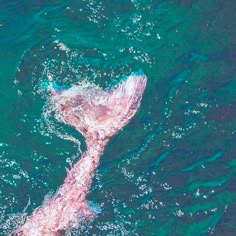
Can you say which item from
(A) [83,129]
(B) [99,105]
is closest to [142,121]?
(B) [99,105]

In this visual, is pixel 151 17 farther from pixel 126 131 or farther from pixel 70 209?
pixel 70 209

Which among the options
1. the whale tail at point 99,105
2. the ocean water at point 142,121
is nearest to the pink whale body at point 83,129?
the whale tail at point 99,105

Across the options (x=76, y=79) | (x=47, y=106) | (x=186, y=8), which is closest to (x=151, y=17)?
(x=186, y=8)

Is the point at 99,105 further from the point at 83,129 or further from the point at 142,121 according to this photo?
the point at 142,121

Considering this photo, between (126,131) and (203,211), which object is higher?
(126,131)

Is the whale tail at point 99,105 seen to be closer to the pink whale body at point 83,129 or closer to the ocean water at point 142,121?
the pink whale body at point 83,129

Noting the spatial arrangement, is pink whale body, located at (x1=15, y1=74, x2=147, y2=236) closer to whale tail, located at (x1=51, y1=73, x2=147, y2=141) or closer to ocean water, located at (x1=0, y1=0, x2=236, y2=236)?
whale tail, located at (x1=51, y1=73, x2=147, y2=141)

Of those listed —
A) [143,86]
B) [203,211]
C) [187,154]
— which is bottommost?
[203,211]
